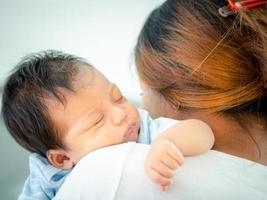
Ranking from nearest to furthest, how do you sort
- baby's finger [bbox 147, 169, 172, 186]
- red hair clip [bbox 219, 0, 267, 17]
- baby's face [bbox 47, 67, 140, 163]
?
1. baby's finger [bbox 147, 169, 172, 186]
2. red hair clip [bbox 219, 0, 267, 17]
3. baby's face [bbox 47, 67, 140, 163]

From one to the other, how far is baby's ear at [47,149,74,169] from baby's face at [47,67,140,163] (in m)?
0.02

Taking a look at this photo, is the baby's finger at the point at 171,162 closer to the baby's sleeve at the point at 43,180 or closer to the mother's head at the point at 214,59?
the mother's head at the point at 214,59

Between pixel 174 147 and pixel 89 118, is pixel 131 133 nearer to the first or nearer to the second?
pixel 89 118

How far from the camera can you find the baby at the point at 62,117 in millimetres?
804

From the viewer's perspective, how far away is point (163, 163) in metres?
0.57

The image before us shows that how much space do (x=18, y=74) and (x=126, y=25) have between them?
1158 millimetres

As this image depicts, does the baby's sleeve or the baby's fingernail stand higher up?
the baby's fingernail

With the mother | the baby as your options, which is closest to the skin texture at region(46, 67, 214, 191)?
the baby

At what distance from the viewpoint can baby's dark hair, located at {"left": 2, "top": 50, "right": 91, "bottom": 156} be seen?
818mm

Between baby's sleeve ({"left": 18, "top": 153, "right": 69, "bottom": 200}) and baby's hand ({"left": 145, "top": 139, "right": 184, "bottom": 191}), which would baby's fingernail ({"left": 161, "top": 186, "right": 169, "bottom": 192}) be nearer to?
baby's hand ({"left": 145, "top": 139, "right": 184, "bottom": 191})

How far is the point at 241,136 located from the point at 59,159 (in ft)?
1.33

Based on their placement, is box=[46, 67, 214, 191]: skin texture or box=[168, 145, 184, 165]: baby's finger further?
box=[46, 67, 214, 191]: skin texture

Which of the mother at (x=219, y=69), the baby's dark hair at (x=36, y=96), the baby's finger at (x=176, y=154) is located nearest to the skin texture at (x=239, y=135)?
the mother at (x=219, y=69)

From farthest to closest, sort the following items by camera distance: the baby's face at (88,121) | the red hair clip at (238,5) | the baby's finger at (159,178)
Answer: the baby's face at (88,121) < the red hair clip at (238,5) < the baby's finger at (159,178)
